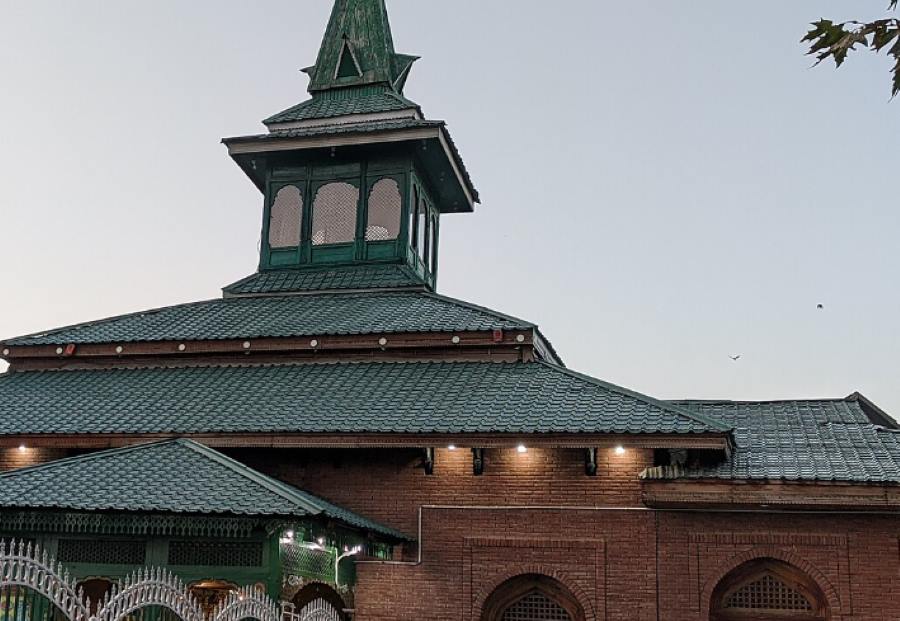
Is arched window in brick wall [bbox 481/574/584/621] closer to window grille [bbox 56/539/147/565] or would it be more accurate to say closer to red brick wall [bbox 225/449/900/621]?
red brick wall [bbox 225/449/900/621]

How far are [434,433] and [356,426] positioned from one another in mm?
1188

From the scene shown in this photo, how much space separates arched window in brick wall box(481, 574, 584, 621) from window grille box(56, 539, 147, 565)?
486cm

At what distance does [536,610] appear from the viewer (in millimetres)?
15875

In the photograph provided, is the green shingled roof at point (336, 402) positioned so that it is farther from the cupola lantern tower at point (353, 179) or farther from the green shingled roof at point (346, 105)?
the green shingled roof at point (346, 105)

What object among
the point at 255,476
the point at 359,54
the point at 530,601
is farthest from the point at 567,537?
the point at 359,54

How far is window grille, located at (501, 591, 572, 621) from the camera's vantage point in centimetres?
1580

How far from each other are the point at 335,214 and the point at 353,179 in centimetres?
80

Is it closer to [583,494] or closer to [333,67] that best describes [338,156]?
[333,67]

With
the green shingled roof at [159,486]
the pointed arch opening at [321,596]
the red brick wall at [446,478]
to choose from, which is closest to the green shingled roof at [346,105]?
the red brick wall at [446,478]

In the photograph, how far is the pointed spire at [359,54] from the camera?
81.2 ft

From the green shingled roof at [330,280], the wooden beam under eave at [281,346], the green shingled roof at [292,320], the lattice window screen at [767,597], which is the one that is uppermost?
the green shingled roof at [330,280]

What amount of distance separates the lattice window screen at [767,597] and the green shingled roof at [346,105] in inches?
465

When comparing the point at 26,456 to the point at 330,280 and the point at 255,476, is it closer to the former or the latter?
the point at 255,476

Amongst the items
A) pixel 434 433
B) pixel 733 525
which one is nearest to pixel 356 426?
pixel 434 433
